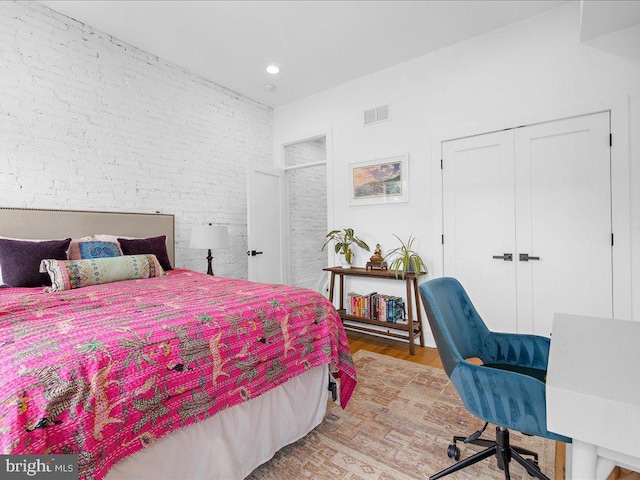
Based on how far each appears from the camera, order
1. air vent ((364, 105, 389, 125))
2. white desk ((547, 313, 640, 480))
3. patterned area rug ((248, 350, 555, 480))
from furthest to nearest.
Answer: air vent ((364, 105, 389, 125)) → patterned area rug ((248, 350, 555, 480)) → white desk ((547, 313, 640, 480))

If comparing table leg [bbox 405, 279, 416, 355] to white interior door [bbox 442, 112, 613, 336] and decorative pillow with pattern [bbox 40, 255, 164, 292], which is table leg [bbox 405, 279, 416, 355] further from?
decorative pillow with pattern [bbox 40, 255, 164, 292]

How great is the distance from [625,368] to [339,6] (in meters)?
3.16

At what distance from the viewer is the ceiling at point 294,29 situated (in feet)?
9.21

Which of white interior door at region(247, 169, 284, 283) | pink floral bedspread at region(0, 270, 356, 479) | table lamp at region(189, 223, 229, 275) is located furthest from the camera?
white interior door at region(247, 169, 284, 283)

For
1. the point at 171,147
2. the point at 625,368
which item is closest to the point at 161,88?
the point at 171,147

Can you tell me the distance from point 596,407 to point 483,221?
2743mm

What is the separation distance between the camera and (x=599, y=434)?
28.7 inches

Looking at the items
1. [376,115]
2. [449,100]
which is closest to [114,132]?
[376,115]

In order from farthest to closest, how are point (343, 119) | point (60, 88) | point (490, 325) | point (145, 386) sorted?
point (343, 119) → point (490, 325) → point (60, 88) → point (145, 386)

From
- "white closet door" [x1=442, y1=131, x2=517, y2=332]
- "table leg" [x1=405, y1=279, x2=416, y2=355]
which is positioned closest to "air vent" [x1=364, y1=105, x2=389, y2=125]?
"white closet door" [x1=442, y1=131, x2=517, y2=332]

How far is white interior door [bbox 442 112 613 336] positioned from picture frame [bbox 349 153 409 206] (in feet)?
1.59

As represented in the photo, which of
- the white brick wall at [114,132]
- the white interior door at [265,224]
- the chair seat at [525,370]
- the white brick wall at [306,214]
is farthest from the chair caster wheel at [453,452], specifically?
the white brick wall at [306,214]

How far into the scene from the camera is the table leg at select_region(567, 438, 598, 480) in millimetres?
781

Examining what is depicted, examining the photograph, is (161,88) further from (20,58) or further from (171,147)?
(20,58)
